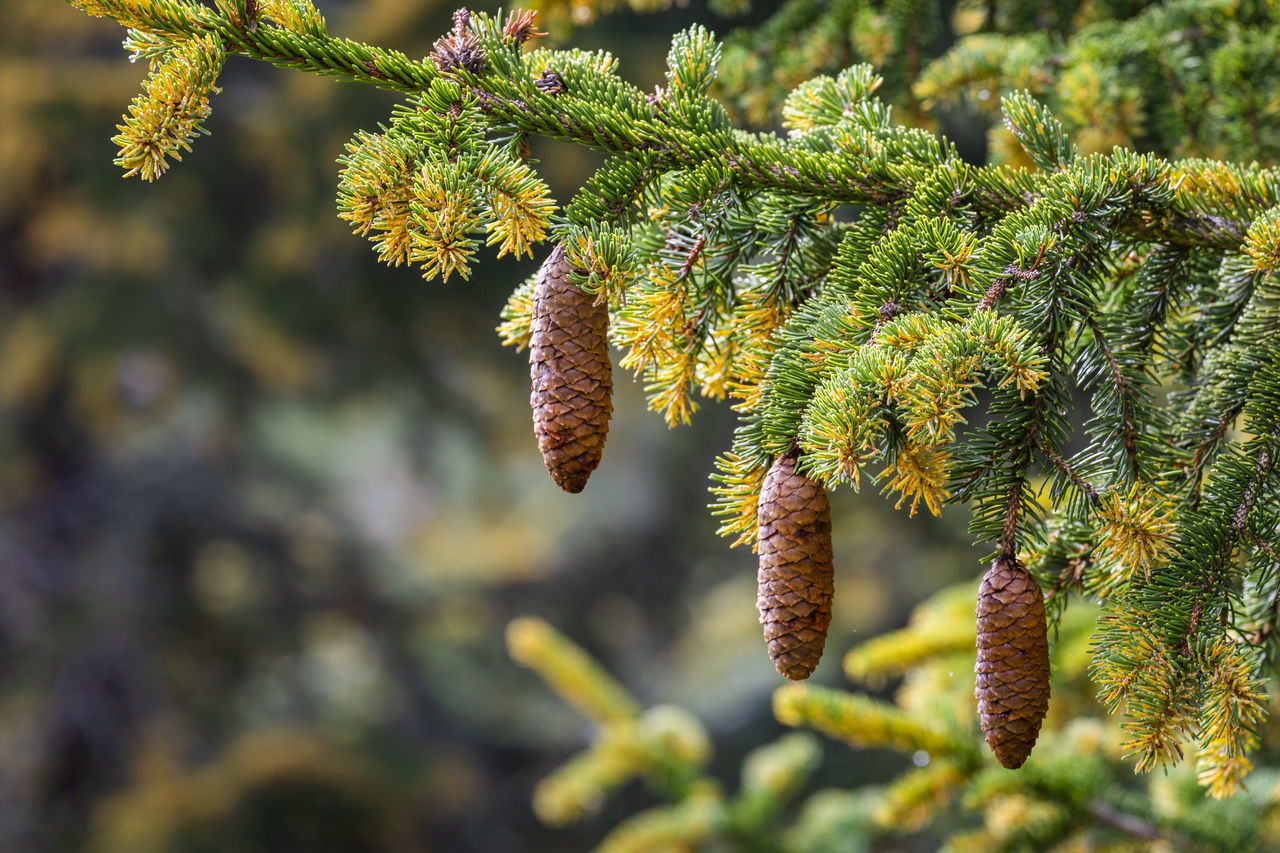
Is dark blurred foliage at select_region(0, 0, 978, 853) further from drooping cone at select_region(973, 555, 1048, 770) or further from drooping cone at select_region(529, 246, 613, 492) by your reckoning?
drooping cone at select_region(973, 555, 1048, 770)

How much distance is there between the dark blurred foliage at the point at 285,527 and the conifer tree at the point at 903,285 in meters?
2.10

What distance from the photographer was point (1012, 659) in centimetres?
78

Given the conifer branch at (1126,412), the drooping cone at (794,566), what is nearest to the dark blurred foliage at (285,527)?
the conifer branch at (1126,412)

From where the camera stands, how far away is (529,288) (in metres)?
1.02

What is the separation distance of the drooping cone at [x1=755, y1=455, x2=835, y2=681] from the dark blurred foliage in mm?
2364

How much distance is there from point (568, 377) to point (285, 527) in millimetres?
4277

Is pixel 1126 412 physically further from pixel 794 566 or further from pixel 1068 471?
pixel 794 566

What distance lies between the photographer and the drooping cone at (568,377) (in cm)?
79

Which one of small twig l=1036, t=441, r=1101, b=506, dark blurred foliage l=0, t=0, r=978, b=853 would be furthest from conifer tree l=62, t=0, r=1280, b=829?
dark blurred foliage l=0, t=0, r=978, b=853

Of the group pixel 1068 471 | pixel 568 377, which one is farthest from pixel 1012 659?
pixel 568 377

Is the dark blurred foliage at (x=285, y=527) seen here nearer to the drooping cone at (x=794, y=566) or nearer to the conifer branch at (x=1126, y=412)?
the conifer branch at (x=1126, y=412)

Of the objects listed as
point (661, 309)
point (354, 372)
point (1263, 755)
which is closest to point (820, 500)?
point (661, 309)

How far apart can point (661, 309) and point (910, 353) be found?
229 mm

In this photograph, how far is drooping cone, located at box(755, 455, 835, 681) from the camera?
2.48 feet
